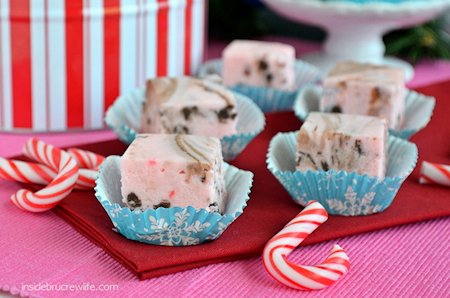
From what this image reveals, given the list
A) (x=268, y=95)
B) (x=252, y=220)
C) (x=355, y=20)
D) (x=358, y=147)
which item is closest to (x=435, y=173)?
(x=358, y=147)

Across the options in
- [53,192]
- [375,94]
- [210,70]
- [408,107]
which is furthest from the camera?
[210,70]

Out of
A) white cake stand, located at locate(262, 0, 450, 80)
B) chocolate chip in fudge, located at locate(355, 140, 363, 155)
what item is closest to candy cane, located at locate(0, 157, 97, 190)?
chocolate chip in fudge, located at locate(355, 140, 363, 155)

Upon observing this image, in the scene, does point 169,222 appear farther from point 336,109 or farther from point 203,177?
point 336,109

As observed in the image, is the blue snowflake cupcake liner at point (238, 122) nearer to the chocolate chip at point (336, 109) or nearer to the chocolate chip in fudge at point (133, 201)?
Result: the chocolate chip at point (336, 109)

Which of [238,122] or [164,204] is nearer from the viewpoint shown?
[164,204]

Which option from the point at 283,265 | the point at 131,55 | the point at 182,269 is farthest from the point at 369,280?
the point at 131,55

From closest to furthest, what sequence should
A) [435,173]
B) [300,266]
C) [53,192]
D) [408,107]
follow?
[300,266], [53,192], [435,173], [408,107]

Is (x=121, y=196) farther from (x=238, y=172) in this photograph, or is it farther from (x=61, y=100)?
(x=61, y=100)

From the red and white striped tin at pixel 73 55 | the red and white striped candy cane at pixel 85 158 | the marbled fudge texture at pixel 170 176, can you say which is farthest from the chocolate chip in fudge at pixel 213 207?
the red and white striped tin at pixel 73 55

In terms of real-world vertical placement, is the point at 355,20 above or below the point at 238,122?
above
